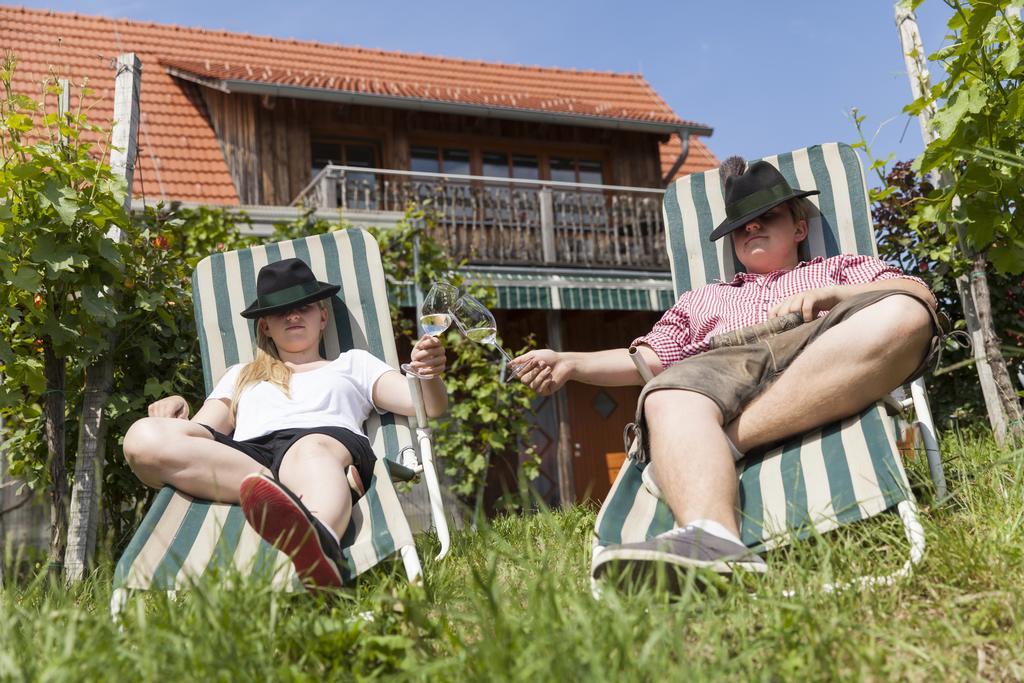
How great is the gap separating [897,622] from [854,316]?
1061mm

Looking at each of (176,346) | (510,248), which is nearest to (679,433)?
(176,346)

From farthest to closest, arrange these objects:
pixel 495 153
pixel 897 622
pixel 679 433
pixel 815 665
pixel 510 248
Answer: pixel 495 153 < pixel 510 248 < pixel 679 433 < pixel 897 622 < pixel 815 665

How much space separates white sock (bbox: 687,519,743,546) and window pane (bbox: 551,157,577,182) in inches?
453

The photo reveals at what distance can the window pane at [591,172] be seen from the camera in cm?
1364

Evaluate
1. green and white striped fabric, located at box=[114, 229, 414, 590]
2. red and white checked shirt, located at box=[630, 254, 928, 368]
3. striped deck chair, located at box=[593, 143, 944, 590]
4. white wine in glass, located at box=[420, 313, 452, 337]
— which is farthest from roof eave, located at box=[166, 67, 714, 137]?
striped deck chair, located at box=[593, 143, 944, 590]

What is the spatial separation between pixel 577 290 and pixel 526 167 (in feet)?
10.4

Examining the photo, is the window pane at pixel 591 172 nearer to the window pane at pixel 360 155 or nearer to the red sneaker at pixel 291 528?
the window pane at pixel 360 155

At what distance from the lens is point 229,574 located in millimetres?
1859

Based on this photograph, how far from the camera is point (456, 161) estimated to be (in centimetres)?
1284

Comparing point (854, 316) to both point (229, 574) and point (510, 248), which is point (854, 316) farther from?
point (510, 248)

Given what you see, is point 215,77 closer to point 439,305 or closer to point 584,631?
point 439,305

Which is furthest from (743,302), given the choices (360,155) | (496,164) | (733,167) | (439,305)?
(496,164)

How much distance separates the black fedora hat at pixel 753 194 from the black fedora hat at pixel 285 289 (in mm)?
1687

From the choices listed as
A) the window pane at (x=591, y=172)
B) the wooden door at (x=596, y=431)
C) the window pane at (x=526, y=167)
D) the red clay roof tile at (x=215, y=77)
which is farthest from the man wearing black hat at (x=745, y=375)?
the window pane at (x=591, y=172)
